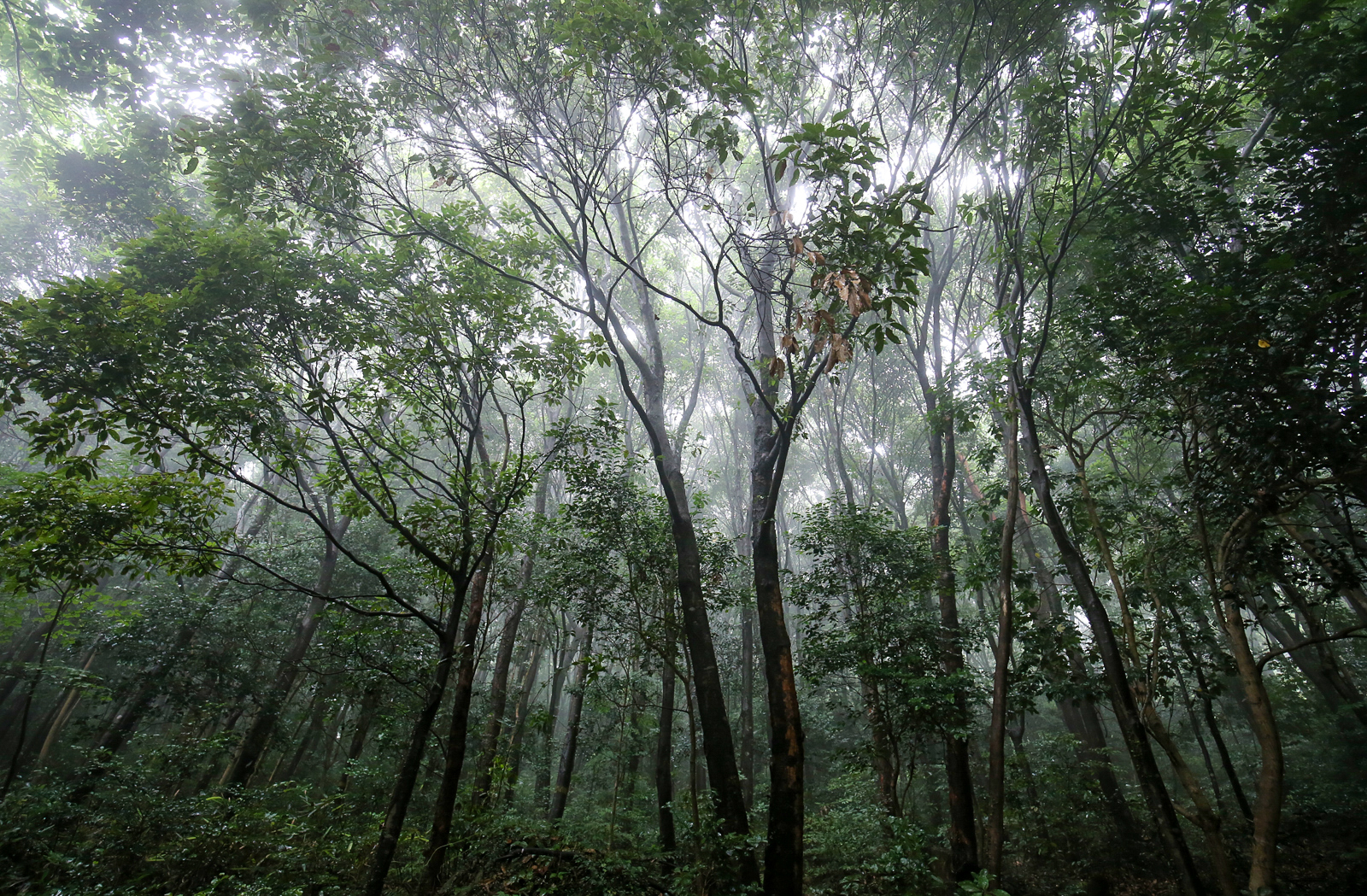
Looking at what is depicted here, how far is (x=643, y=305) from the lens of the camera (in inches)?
307

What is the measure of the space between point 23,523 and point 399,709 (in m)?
5.30

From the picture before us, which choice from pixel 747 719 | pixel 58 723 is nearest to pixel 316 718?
pixel 58 723

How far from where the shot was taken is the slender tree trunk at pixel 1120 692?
4.57 m

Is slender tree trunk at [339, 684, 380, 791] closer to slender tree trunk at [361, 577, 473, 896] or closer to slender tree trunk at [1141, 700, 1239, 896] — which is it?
slender tree trunk at [361, 577, 473, 896]

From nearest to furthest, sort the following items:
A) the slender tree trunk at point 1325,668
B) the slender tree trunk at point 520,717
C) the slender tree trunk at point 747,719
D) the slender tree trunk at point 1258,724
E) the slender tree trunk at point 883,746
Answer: the slender tree trunk at point 1258,724 < the slender tree trunk at point 1325,668 < the slender tree trunk at point 883,746 < the slender tree trunk at point 520,717 < the slender tree trunk at point 747,719

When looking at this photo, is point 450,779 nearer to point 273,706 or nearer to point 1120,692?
point 1120,692

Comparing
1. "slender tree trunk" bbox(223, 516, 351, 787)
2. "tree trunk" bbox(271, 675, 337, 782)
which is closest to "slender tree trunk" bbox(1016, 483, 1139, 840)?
"slender tree trunk" bbox(223, 516, 351, 787)

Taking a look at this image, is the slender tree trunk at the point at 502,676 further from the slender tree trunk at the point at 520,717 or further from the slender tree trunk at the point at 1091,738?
the slender tree trunk at the point at 1091,738

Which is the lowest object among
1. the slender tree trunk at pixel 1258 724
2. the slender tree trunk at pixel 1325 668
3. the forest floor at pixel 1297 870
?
the forest floor at pixel 1297 870

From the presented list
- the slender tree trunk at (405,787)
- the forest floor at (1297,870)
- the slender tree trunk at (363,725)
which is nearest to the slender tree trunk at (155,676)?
the slender tree trunk at (363,725)

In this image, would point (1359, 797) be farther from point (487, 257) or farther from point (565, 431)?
point (487, 257)

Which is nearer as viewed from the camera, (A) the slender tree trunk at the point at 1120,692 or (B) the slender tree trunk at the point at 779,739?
(B) the slender tree trunk at the point at 779,739

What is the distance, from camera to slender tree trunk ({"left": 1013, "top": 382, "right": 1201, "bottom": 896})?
4.57m

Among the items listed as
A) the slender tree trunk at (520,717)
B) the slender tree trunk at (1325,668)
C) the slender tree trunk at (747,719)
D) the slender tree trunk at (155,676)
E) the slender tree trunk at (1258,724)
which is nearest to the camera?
the slender tree trunk at (1258,724)
